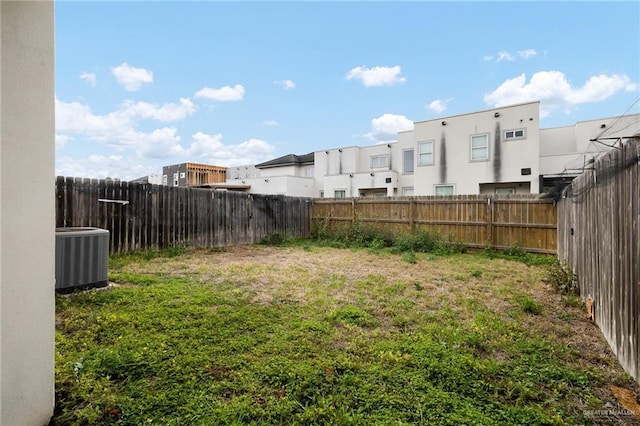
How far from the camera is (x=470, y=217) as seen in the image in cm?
890

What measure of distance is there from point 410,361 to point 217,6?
8.14m

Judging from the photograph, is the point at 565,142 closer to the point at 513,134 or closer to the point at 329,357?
the point at 513,134

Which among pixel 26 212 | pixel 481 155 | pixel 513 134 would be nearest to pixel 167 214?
pixel 26 212

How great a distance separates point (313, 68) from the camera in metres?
11.3

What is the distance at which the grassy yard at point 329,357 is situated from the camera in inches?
70.6

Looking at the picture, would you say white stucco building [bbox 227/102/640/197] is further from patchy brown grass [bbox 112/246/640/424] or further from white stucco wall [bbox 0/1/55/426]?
white stucco wall [bbox 0/1/55/426]

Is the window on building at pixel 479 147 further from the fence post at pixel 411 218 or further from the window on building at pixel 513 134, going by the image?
the fence post at pixel 411 218

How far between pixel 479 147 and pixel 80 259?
14.7 m

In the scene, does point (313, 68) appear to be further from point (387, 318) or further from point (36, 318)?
point (36, 318)

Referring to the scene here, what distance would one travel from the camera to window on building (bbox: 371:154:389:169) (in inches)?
767

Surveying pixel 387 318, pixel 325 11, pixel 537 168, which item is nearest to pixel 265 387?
pixel 387 318

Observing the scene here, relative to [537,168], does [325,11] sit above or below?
above

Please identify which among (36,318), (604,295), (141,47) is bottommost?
(604,295)

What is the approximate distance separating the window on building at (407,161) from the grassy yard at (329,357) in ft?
43.1
